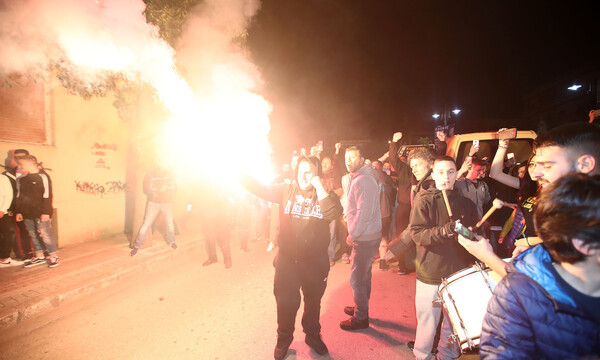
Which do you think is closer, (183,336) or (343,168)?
(183,336)

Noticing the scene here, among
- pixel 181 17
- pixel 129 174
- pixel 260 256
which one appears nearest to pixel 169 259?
pixel 260 256

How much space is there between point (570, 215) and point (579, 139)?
1153mm

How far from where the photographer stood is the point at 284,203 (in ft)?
11.0

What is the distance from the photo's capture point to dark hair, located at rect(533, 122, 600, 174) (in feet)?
6.20

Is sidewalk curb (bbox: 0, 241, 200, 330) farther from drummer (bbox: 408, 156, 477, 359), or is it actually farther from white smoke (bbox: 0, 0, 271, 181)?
drummer (bbox: 408, 156, 477, 359)

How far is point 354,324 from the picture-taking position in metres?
3.76

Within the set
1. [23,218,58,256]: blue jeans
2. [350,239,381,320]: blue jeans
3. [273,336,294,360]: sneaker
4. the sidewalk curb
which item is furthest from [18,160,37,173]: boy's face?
[350,239,381,320]: blue jeans

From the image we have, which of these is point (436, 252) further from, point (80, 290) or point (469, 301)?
point (80, 290)

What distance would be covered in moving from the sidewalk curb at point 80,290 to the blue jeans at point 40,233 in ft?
4.12

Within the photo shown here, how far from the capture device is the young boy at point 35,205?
5.73 meters

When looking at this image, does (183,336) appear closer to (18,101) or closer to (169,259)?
(169,259)

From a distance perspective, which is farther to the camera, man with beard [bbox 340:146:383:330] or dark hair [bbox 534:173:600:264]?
man with beard [bbox 340:146:383:330]

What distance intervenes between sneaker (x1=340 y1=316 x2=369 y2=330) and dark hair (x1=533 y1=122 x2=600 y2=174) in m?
2.92

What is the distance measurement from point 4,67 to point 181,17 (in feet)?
12.6
